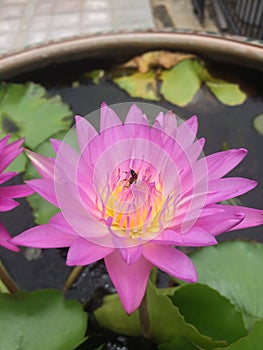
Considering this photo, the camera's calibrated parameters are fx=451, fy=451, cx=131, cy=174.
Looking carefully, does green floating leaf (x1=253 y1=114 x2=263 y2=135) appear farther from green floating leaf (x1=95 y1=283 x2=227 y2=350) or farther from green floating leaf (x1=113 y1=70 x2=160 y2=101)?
green floating leaf (x1=95 y1=283 x2=227 y2=350)

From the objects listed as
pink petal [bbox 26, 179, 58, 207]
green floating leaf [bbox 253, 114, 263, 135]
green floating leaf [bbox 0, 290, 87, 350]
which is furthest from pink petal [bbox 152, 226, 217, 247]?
green floating leaf [bbox 253, 114, 263, 135]

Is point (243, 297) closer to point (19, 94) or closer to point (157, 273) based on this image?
point (157, 273)

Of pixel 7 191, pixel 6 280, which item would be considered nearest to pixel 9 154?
pixel 7 191

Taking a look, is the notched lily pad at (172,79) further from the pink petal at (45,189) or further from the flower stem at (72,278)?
the pink petal at (45,189)

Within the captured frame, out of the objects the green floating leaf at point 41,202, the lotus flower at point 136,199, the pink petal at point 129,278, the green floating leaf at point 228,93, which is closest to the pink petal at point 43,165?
the lotus flower at point 136,199

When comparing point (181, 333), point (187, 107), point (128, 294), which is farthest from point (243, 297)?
point (187, 107)

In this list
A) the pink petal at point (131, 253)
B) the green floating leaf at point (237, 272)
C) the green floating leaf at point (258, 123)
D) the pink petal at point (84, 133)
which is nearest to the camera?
the pink petal at point (131, 253)
